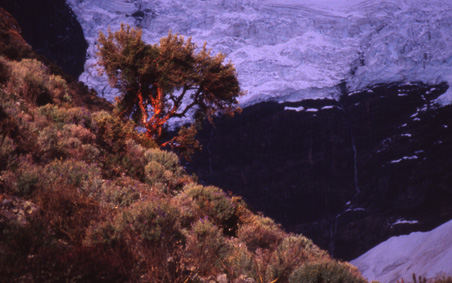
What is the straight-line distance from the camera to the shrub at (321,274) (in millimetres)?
3539

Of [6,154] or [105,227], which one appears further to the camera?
[6,154]

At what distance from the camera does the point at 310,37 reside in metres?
64.4

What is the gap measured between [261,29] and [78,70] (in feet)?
128

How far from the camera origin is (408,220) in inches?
2109

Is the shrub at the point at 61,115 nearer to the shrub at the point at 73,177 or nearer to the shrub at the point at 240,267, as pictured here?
the shrub at the point at 73,177

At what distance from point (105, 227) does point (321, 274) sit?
2.69m

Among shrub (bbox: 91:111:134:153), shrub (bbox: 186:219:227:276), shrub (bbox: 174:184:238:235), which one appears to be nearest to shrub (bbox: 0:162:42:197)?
shrub (bbox: 186:219:227:276)

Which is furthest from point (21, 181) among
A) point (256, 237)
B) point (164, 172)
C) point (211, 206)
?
point (164, 172)

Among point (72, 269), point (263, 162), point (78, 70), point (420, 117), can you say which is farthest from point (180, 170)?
point (420, 117)

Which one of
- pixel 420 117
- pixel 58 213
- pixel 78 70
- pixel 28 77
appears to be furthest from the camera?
pixel 420 117

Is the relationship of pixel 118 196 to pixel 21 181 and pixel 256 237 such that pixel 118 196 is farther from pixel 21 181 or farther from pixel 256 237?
pixel 256 237

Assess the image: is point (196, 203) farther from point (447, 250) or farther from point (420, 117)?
point (420, 117)

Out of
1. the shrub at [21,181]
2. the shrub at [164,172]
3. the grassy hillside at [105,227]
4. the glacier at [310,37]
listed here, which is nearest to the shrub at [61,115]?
the grassy hillside at [105,227]

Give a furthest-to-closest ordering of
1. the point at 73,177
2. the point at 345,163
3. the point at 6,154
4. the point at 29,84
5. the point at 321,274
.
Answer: the point at 345,163, the point at 29,84, the point at 73,177, the point at 6,154, the point at 321,274
